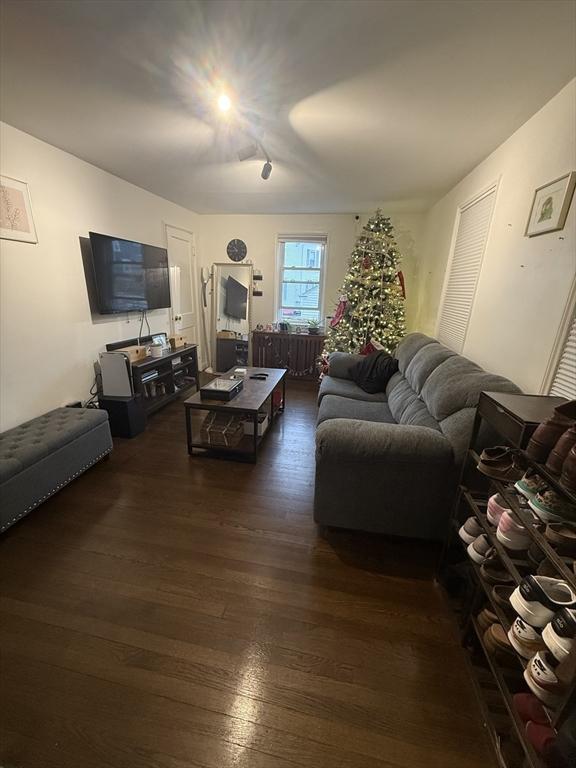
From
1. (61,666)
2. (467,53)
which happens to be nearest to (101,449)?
(61,666)

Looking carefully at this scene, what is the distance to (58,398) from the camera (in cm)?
273

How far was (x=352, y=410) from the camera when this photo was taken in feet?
8.36

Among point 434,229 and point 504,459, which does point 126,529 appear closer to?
point 504,459

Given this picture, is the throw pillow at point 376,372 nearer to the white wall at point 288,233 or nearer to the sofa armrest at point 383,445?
the sofa armrest at point 383,445

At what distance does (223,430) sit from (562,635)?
2262 mm

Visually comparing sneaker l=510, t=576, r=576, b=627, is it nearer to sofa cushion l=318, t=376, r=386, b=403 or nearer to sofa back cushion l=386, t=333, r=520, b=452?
sofa back cushion l=386, t=333, r=520, b=452

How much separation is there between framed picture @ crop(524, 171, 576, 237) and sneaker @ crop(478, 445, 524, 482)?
48.2 inches

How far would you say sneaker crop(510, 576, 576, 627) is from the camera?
81cm

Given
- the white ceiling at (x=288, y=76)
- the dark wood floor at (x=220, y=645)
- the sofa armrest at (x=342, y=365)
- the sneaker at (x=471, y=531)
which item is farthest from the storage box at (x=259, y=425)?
the white ceiling at (x=288, y=76)

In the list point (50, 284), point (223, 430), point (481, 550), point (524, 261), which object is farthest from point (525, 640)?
point (50, 284)

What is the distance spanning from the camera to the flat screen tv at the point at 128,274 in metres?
2.93

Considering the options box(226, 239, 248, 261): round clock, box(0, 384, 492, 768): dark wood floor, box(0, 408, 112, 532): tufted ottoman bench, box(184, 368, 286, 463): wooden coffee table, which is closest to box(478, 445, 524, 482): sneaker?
box(0, 384, 492, 768): dark wood floor

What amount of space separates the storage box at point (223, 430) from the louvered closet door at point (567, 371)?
216 centimetres

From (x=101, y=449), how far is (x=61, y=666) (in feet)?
4.85
